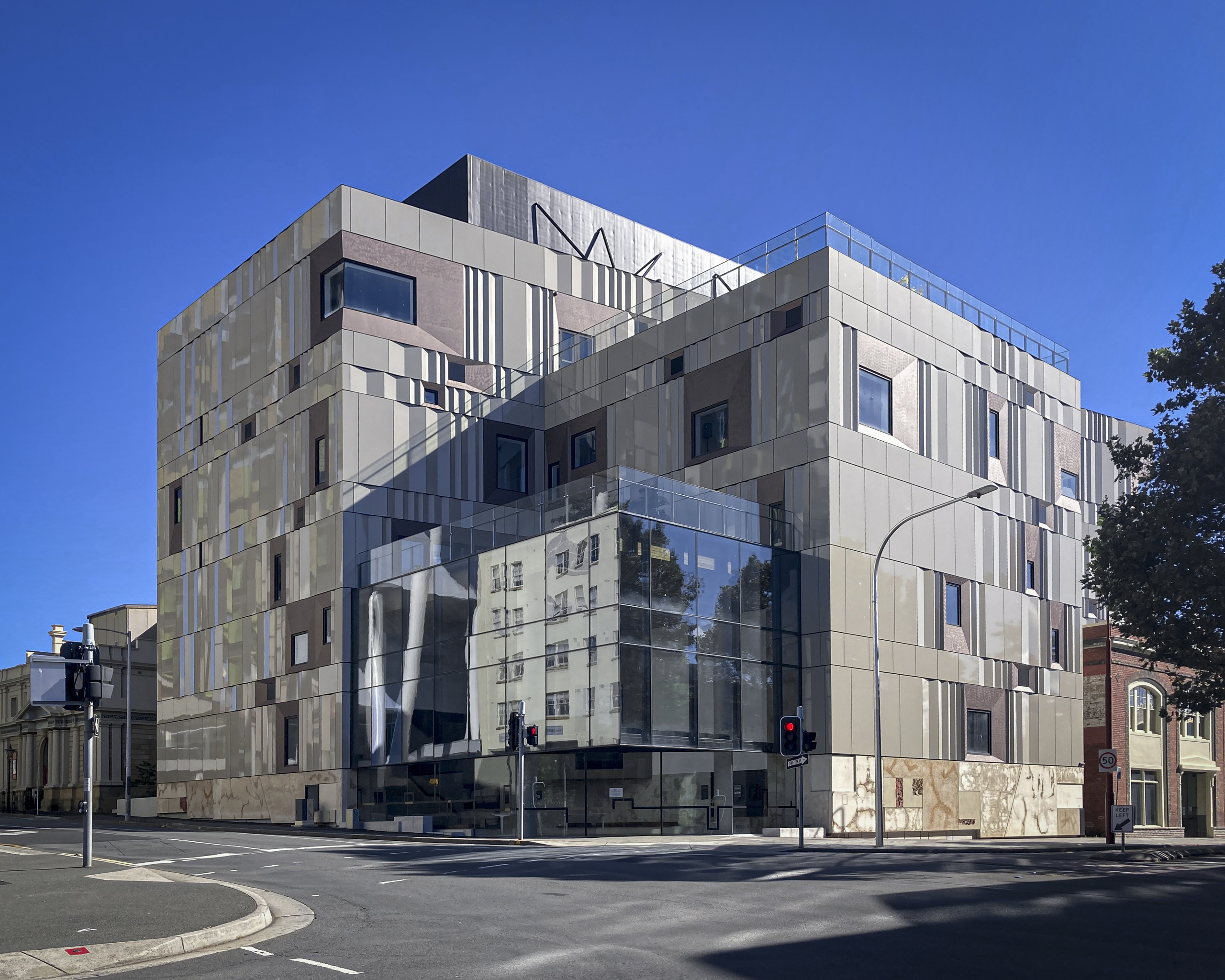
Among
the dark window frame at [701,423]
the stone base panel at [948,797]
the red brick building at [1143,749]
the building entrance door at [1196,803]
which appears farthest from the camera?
the building entrance door at [1196,803]

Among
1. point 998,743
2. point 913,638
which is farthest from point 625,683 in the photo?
point 998,743

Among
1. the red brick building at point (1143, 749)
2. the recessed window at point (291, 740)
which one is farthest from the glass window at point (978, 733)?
the recessed window at point (291, 740)

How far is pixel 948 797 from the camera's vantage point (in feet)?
151

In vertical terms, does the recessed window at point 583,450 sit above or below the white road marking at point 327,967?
above

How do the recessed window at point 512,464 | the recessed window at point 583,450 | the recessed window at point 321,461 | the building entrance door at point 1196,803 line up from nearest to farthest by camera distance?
the recessed window at point 321,461
the recessed window at point 583,450
the recessed window at point 512,464
the building entrance door at point 1196,803

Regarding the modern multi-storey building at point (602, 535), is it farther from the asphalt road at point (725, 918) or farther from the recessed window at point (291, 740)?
the asphalt road at point (725, 918)

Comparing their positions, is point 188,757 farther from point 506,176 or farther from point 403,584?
point 506,176

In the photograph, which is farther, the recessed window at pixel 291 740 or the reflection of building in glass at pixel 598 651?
the recessed window at pixel 291 740

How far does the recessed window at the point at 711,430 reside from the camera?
47125 mm

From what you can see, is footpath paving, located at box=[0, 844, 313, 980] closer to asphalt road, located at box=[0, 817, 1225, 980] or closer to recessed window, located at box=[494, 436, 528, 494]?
asphalt road, located at box=[0, 817, 1225, 980]

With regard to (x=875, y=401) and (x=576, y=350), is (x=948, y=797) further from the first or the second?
(x=576, y=350)

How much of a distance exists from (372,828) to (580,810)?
967cm

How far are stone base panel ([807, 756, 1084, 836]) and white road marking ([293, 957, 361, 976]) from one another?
3163 cm

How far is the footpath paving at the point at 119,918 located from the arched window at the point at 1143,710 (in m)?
47.5
